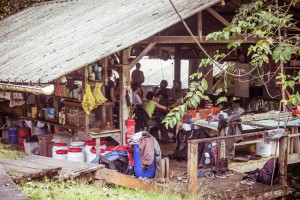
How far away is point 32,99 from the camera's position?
534 inches

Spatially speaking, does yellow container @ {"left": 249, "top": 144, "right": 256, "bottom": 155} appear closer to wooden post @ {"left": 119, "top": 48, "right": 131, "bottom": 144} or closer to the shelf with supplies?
wooden post @ {"left": 119, "top": 48, "right": 131, "bottom": 144}

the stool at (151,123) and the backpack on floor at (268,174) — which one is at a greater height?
the stool at (151,123)

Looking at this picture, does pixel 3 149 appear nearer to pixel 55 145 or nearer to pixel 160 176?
pixel 55 145

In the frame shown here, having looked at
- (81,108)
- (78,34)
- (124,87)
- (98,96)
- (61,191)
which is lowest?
(61,191)

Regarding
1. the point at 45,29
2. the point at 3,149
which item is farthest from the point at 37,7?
the point at 3,149

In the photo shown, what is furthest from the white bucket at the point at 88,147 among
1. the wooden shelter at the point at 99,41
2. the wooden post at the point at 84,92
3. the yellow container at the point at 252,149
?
the yellow container at the point at 252,149

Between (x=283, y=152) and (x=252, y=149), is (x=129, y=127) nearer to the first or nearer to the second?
(x=252, y=149)

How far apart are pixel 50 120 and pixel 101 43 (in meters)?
3.03

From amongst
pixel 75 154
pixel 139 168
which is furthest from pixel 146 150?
pixel 75 154

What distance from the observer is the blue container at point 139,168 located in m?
8.88

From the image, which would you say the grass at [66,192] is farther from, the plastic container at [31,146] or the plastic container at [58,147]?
the plastic container at [31,146]

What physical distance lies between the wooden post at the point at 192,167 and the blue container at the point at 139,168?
44.5 inches

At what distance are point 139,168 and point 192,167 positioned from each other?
4.30 ft

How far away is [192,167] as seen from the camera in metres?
8.02
